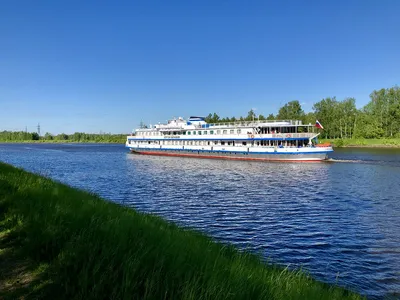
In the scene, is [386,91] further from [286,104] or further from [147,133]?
[147,133]

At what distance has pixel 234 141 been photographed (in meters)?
75.9

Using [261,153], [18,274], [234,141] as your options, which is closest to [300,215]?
[18,274]

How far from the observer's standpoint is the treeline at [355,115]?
128 meters

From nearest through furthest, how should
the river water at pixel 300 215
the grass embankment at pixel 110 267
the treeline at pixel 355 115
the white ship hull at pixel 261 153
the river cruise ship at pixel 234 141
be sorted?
the grass embankment at pixel 110 267 → the river water at pixel 300 215 → the white ship hull at pixel 261 153 → the river cruise ship at pixel 234 141 → the treeline at pixel 355 115

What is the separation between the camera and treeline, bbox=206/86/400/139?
5044 inches

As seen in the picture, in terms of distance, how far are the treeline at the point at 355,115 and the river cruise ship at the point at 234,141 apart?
62810mm

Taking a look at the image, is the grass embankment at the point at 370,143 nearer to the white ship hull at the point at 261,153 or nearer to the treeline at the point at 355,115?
the treeline at the point at 355,115

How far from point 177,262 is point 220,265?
3.75ft

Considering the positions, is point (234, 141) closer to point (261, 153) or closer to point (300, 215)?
point (261, 153)

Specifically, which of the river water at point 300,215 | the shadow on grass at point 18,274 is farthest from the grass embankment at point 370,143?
the shadow on grass at point 18,274

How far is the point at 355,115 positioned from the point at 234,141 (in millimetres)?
91710

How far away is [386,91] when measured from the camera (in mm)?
136375

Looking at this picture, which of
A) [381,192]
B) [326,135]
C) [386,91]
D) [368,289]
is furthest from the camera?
[326,135]

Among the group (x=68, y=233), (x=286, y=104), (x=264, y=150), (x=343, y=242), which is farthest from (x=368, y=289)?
(x=286, y=104)
